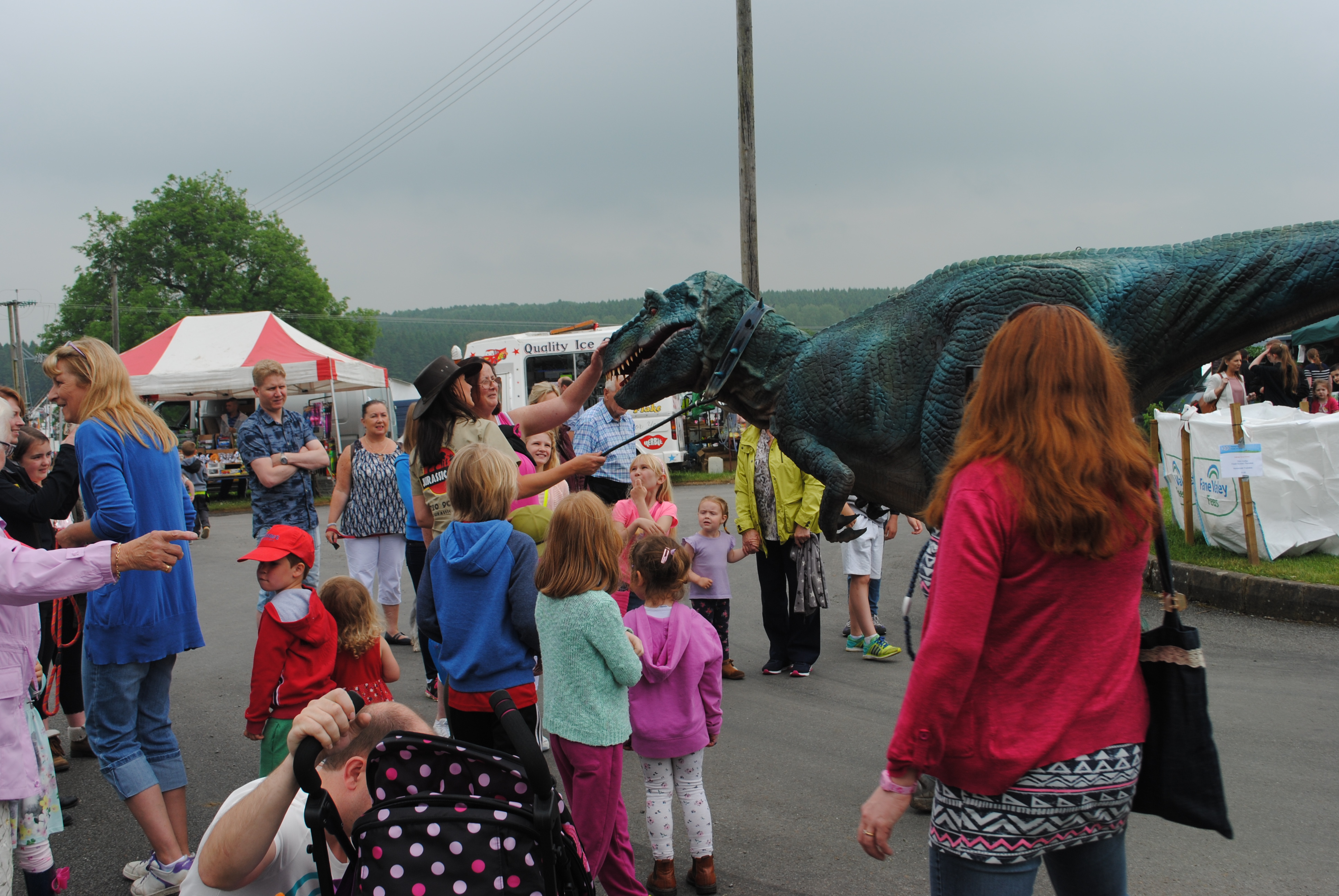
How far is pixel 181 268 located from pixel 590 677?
54.6 metres

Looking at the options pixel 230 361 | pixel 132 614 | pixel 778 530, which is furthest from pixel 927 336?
pixel 230 361

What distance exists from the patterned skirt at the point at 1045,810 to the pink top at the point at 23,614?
2387mm

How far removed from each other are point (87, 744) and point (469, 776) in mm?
4672

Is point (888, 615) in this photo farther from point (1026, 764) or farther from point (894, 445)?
point (1026, 764)

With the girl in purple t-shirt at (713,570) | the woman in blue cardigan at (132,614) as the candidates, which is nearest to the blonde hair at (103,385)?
the woman in blue cardigan at (132,614)

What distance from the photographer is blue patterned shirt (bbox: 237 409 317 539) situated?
611 cm

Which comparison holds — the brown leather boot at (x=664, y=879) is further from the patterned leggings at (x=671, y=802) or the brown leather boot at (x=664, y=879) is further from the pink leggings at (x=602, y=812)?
the pink leggings at (x=602, y=812)

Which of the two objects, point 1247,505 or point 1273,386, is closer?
point 1247,505

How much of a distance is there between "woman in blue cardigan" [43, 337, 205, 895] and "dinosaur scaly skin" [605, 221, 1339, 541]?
2028 millimetres

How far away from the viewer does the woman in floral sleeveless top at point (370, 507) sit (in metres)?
6.71

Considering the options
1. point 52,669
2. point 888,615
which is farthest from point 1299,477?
point 52,669

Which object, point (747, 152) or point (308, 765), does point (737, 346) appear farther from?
point (747, 152)

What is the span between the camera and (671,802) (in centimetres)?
349

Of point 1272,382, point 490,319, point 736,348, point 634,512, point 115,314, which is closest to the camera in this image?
point 736,348
